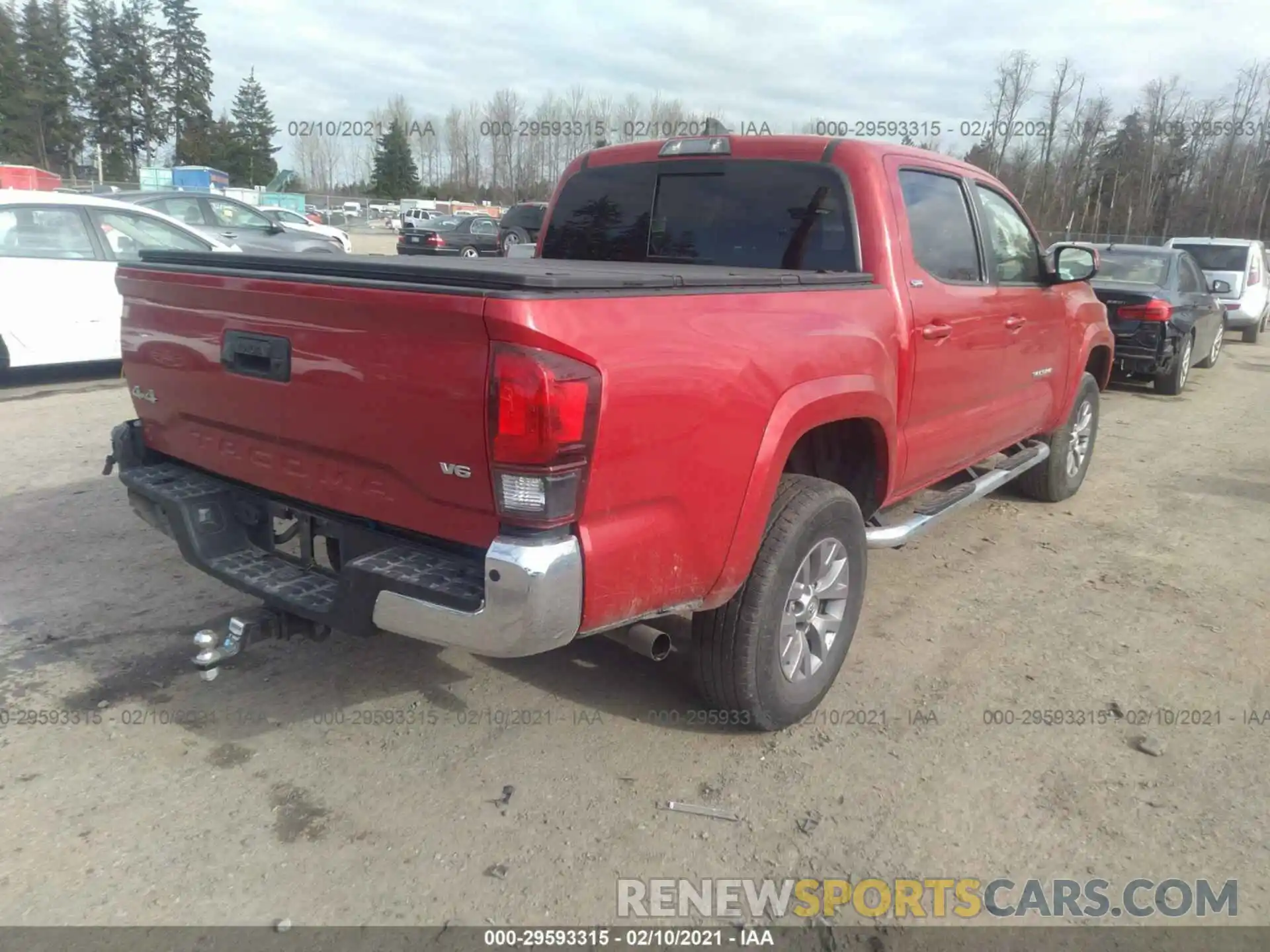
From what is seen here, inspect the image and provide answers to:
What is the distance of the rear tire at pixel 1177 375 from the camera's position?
10586 millimetres

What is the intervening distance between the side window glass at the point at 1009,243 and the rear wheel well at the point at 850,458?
5.07ft

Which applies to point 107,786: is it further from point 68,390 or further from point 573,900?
point 68,390

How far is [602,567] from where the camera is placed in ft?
8.03

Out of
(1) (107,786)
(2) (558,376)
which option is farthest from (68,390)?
(2) (558,376)

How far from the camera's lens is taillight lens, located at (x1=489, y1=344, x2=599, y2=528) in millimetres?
2238

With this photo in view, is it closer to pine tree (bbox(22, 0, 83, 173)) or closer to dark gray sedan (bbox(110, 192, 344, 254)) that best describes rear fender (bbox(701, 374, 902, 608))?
dark gray sedan (bbox(110, 192, 344, 254))

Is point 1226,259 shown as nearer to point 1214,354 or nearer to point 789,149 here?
point 1214,354

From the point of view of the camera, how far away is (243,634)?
3.02 m

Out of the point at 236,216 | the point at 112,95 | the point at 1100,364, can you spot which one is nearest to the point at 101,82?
the point at 112,95

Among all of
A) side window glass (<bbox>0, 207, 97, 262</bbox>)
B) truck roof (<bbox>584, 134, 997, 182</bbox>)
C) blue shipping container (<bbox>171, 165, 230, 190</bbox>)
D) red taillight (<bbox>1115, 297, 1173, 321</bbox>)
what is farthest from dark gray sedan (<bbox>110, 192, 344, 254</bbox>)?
blue shipping container (<bbox>171, 165, 230, 190</bbox>)

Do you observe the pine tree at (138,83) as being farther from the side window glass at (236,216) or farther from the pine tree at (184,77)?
the side window glass at (236,216)

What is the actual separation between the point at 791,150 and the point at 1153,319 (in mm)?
8125

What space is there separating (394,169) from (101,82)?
19042 millimetres

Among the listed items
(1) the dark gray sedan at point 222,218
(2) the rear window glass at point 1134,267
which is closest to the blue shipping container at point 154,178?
(1) the dark gray sedan at point 222,218
